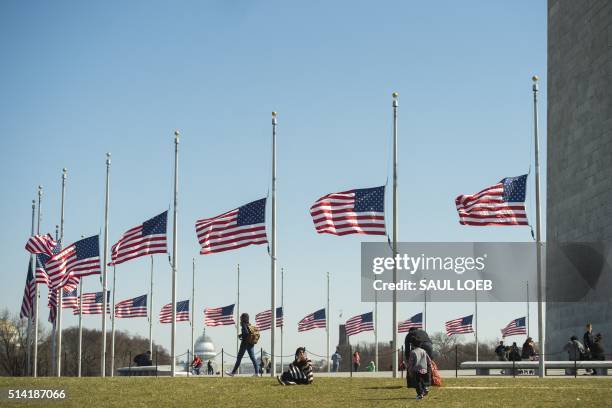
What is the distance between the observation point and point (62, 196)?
57.9m

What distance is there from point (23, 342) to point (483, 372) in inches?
2883

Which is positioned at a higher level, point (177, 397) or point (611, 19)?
point (611, 19)

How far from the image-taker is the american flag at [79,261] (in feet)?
155

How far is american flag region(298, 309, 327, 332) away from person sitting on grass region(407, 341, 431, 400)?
44.0 meters

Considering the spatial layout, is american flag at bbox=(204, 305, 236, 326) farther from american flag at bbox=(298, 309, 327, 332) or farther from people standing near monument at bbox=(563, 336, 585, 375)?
people standing near monument at bbox=(563, 336, 585, 375)

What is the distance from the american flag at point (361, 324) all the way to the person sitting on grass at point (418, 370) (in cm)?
4190

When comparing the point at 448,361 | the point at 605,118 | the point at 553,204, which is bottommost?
the point at 448,361

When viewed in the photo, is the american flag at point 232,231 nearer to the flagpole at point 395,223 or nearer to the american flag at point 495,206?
the flagpole at point 395,223

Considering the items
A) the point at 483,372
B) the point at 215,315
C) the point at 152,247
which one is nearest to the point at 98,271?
the point at 152,247

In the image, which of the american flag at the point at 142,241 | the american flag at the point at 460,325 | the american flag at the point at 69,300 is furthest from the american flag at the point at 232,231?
the american flag at the point at 460,325

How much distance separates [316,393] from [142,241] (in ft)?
62.6

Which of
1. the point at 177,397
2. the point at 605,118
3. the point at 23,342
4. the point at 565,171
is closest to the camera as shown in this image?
the point at 177,397

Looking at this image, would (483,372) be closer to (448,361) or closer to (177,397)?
(177,397)

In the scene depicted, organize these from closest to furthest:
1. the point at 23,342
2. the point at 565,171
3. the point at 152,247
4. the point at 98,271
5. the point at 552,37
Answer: the point at 152,247 < the point at 98,271 < the point at 565,171 < the point at 552,37 < the point at 23,342
